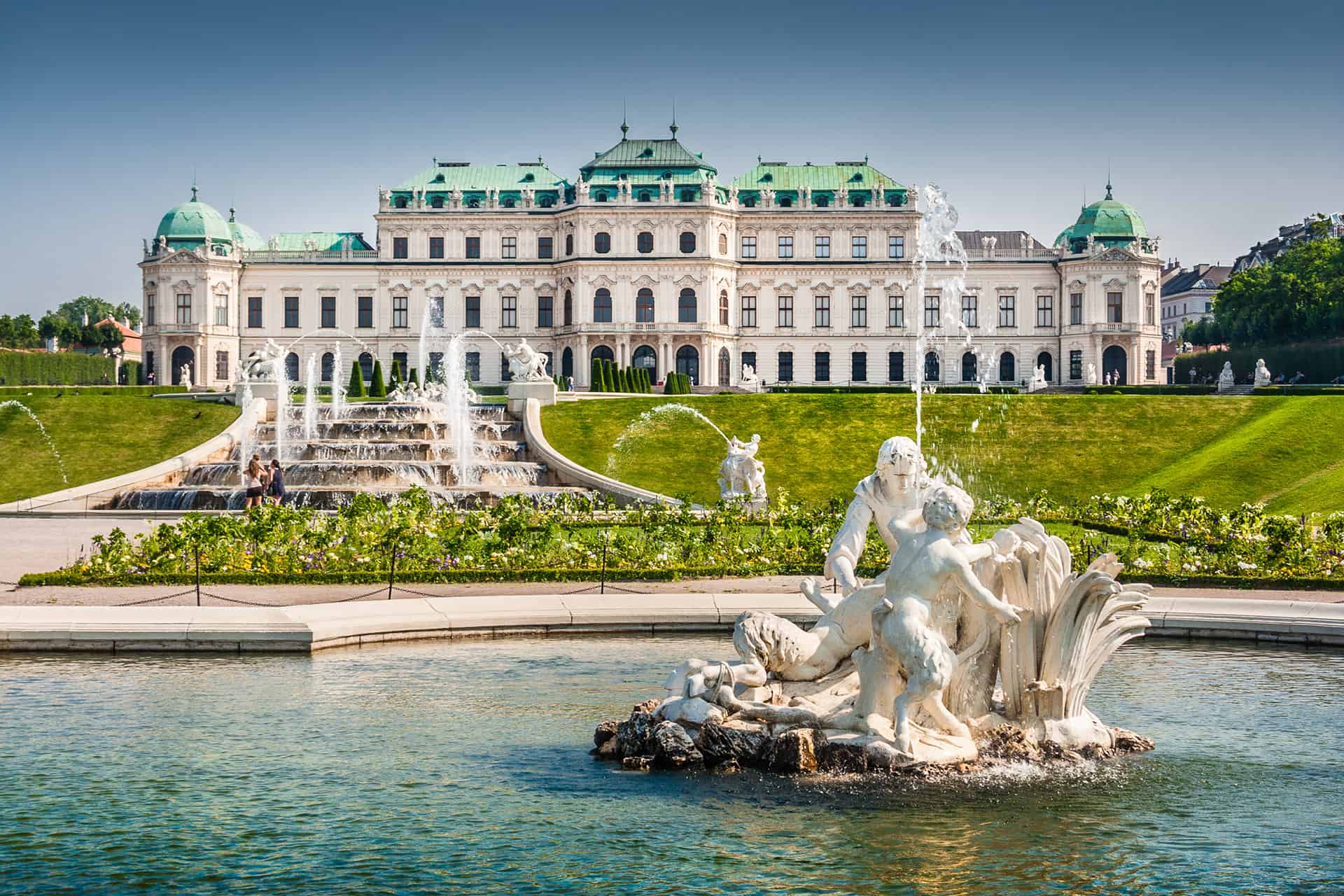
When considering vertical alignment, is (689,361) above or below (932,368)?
above

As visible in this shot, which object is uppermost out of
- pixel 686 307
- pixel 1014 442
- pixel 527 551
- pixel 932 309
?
pixel 932 309

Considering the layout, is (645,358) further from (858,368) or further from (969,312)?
(969,312)

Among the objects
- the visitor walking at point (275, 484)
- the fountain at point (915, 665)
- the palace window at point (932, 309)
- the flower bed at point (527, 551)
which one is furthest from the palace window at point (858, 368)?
the fountain at point (915, 665)

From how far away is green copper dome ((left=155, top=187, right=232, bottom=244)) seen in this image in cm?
8812

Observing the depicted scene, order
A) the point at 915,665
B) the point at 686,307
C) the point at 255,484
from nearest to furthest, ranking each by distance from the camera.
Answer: the point at 915,665, the point at 255,484, the point at 686,307

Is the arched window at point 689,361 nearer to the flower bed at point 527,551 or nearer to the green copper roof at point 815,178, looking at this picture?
the green copper roof at point 815,178

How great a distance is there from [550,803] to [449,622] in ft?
20.0

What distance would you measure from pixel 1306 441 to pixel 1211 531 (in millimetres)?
19898

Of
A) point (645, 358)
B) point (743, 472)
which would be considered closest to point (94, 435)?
point (743, 472)

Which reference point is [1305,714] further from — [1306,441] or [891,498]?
[1306,441]

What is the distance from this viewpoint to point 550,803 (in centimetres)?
997

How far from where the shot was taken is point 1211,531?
21.9 metres

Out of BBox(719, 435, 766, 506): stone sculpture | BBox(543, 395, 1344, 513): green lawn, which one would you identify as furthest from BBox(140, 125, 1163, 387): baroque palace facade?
BBox(719, 435, 766, 506): stone sculpture

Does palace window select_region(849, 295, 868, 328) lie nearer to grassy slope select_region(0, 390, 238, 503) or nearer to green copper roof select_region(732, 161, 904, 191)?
green copper roof select_region(732, 161, 904, 191)
